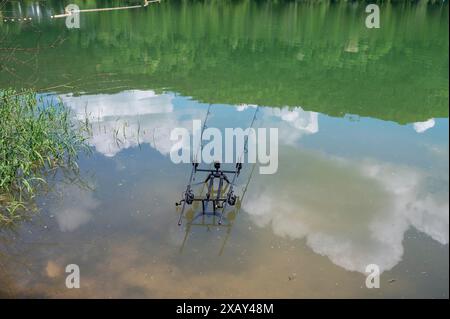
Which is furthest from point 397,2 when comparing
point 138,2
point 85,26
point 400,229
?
point 400,229

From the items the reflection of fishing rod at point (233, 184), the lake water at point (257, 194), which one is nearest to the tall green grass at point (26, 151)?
the lake water at point (257, 194)

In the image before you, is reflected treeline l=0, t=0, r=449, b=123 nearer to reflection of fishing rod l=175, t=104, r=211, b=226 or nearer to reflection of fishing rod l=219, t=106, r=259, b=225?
reflection of fishing rod l=175, t=104, r=211, b=226

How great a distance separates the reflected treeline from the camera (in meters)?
14.3

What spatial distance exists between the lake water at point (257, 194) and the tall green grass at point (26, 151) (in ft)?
1.01

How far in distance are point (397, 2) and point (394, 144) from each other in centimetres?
4409

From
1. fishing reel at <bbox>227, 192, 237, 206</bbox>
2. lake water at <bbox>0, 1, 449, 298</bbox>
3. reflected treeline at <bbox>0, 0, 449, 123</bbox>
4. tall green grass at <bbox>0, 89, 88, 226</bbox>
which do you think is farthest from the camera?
reflected treeline at <bbox>0, 0, 449, 123</bbox>

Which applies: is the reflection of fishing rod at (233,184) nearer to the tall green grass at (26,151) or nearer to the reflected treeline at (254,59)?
the tall green grass at (26,151)

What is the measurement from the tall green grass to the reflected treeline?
1.38 meters

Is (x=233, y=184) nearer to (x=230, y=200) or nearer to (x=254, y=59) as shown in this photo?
(x=230, y=200)

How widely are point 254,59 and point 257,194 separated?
15546 millimetres

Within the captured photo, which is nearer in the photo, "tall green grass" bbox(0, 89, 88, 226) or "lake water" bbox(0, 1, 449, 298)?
"lake water" bbox(0, 1, 449, 298)

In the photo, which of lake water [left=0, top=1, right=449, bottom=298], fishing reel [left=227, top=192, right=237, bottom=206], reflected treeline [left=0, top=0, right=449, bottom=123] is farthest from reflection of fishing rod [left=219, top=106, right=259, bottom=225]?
reflected treeline [left=0, top=0, right=449, bottom=123]

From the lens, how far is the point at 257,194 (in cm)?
732

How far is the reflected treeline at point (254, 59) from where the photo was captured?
14297 millimetres
